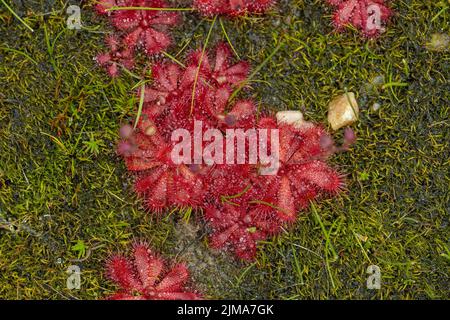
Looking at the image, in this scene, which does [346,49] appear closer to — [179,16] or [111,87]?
[179,16]

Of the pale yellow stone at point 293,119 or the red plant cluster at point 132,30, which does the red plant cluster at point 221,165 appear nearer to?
the pale yellow stone at point 293,119

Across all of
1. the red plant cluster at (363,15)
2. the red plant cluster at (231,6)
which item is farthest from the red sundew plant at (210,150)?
the red plant cluster at (363,15)

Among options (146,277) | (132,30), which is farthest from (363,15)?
(146,277)

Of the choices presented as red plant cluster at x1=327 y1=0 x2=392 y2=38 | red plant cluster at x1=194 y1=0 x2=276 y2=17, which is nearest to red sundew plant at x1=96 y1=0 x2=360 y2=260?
red plant cluster at x1=194 y1=0 x2=276 y2=17

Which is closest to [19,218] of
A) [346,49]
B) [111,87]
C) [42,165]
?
[42,165]

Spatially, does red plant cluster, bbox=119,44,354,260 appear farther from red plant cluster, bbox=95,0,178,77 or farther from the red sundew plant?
red plant cluster, bbox=95,0,178,77

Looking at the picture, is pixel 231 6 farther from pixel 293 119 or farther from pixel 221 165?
pixel 221 165
